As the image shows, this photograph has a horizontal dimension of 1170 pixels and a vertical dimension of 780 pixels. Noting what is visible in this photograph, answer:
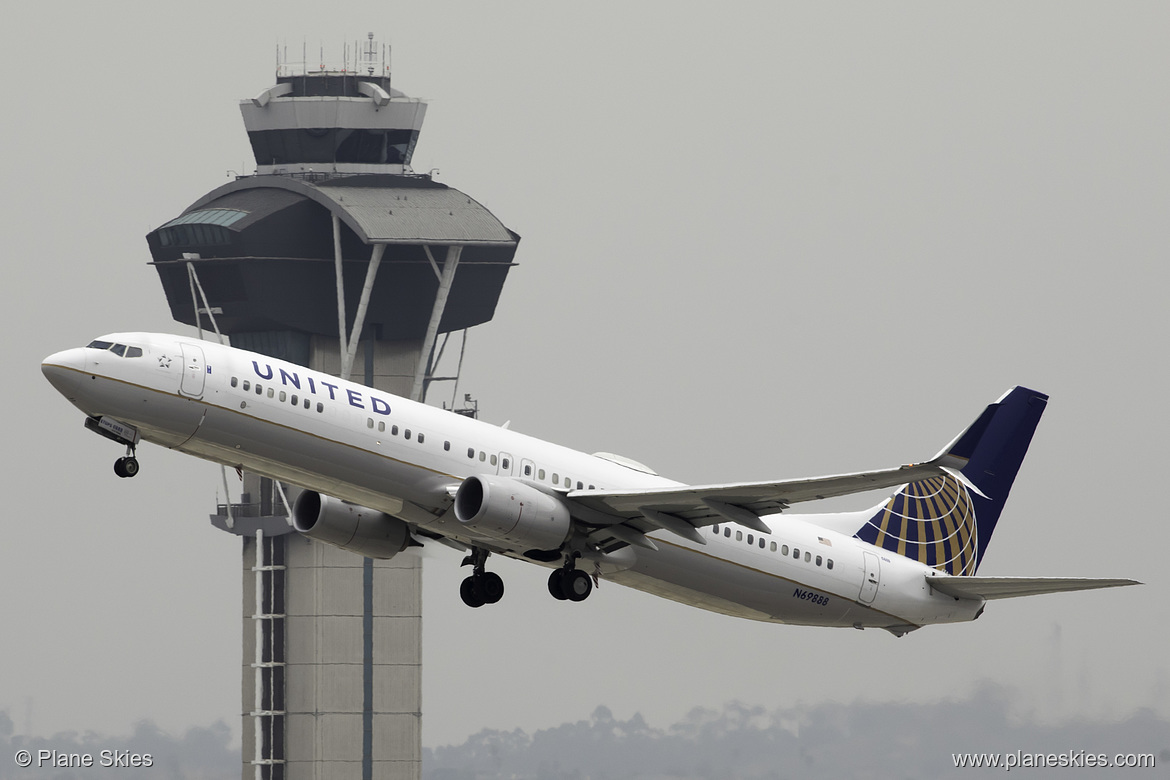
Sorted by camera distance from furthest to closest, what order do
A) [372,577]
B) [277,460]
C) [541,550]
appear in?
[372,577] < [541,550] < [277,460]

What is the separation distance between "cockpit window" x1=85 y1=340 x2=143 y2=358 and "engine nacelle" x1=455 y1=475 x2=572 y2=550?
8950 mm

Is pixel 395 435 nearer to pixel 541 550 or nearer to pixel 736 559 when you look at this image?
pixel 541 550

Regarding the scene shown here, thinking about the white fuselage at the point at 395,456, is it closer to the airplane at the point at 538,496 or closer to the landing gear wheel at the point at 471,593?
the airplane at the point at 538,496

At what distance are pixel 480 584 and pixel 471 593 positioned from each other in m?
0.43

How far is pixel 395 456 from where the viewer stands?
5734 cm

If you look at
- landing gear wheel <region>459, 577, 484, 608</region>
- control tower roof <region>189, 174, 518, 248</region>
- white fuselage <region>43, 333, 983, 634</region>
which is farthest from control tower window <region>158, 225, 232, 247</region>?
white fuselage <region>43, 333, 983, 634</region>

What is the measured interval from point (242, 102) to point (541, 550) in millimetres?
77640

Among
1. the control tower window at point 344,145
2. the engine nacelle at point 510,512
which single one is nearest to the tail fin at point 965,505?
the engine nacelle at point 510,512

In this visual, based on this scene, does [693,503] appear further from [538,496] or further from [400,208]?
[400,208]

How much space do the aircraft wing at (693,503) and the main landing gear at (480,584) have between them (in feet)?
16.8

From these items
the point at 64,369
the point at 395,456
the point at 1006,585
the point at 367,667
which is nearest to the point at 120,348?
the point at 64,369

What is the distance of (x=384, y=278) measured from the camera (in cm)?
12862

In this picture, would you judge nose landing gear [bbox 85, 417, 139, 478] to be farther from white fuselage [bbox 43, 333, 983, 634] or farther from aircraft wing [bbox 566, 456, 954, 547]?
aircraft wing [bbox 566, 456, 954, 547]

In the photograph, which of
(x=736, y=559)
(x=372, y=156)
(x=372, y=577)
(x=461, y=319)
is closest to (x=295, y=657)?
(x=372, y=577)
